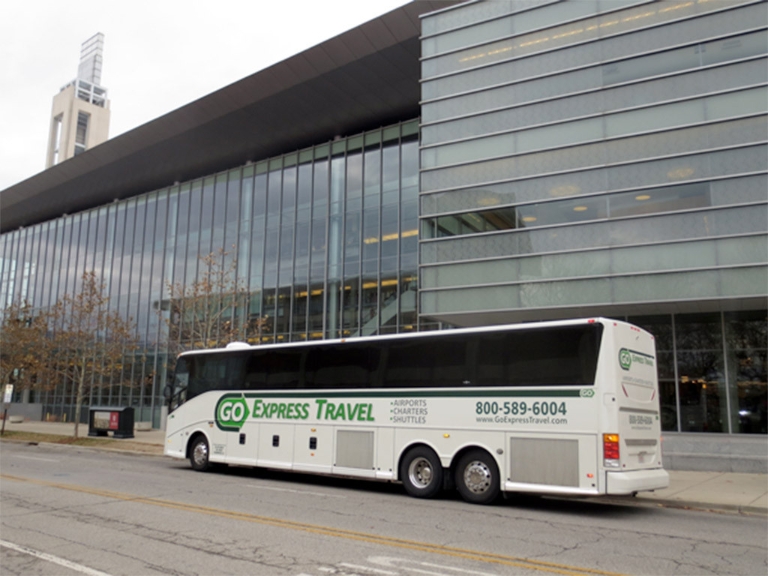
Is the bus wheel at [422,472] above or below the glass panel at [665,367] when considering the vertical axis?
below

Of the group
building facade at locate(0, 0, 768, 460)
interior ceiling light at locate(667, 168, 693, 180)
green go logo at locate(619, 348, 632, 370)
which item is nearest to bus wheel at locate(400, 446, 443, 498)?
green go logo at locate(619, 348, 632, 370)

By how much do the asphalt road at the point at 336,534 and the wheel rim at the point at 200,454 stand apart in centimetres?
310

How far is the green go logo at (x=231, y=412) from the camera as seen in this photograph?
1636cm

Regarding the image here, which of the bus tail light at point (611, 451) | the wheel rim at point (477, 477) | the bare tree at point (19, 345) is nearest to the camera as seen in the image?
the bus tail light at point (611, 451)

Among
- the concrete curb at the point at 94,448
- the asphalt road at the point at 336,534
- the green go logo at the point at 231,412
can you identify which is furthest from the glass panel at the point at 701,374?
the concrete curb at the point at 94,448

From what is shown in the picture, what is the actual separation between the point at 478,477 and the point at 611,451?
8.68 feet

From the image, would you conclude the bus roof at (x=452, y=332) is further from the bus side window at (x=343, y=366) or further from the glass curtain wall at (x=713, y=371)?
the glass curtain wall at (x=713, y=371)

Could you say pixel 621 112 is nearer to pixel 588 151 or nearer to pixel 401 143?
pixel 588 151

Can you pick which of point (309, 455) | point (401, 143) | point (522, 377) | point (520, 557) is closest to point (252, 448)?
point (309, 455)

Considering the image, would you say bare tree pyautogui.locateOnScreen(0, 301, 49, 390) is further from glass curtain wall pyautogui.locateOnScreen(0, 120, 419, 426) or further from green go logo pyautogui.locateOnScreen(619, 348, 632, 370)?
green go logo pyautogui.locateOnScreen(619, 348, 632, 370)

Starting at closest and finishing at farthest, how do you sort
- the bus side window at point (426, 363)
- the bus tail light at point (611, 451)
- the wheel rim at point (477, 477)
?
1. the bus tail light at point (611, 451)
2. the wheel rim at point (477, 477)
3. the bus side window at point (426, 363)

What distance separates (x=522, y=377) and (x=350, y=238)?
794 inches

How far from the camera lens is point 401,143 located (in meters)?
30.6

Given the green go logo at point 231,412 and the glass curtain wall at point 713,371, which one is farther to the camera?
the glass curtain wall at point 713,371
